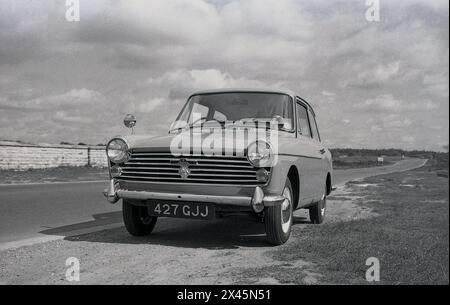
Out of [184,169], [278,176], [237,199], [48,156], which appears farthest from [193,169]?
[48,156]

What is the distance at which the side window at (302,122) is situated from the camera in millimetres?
6676

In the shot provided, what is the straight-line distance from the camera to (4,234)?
669 cm

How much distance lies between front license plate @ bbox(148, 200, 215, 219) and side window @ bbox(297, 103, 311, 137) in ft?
6.73

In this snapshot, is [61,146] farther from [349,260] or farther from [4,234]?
[349,260]

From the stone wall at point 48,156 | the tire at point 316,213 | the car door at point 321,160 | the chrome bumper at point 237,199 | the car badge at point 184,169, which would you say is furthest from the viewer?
the stone wall at point 48,156

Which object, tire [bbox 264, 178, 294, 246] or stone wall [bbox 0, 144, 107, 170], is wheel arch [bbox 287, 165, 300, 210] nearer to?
tire [bbox 264, 178, 294, 246]

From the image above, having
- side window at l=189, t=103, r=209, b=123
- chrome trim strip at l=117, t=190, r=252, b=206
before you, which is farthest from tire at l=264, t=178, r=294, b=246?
side window at l=189, t=103, r=209, b=123

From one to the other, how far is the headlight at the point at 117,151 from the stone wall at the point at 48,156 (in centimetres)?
2527

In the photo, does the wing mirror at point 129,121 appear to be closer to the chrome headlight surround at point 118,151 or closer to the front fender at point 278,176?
the chrome headlight surround at point 118,151

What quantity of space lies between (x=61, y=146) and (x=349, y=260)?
103 feet

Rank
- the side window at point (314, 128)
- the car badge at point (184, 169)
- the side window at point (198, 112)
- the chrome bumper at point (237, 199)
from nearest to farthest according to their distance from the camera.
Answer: the chrome bumper at point (237, 199)
the car badge at point (184, 169)
the side window at point (198, 112)
the side window at point (314, 128)

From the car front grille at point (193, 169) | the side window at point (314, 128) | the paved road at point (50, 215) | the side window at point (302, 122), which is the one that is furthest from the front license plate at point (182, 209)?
the side window at point (314, 128)

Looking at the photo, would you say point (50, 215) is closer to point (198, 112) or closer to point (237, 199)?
point (198, 112)
